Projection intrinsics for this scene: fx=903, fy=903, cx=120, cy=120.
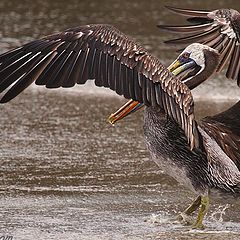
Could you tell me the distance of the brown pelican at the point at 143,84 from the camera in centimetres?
570

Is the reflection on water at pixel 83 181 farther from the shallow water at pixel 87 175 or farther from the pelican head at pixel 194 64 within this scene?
the pelican head at pixel 194 64

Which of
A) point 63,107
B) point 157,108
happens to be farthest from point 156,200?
point 63,107

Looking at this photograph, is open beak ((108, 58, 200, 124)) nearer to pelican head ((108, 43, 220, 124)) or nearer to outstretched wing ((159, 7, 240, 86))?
pelican head ((108, 43, 220, 124))

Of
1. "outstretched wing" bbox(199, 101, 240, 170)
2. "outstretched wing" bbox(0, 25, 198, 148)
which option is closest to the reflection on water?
"outstretched wing" bbox(199, 101, 240, 170)

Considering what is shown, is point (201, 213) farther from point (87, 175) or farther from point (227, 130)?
point (87, 175)

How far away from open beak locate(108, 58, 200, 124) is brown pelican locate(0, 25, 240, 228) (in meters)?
0.21

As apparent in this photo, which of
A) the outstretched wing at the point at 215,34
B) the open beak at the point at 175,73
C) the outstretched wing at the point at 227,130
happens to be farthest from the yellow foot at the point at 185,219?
the outstretched wing at the point at 215,34

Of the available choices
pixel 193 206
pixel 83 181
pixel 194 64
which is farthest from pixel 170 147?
pixel 83 181

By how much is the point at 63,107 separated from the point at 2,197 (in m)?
2.74

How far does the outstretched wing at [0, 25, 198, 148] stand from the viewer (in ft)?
18.6

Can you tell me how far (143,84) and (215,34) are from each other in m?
1.94

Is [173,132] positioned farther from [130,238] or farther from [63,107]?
[63,107]

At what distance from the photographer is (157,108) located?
6141 millimetres

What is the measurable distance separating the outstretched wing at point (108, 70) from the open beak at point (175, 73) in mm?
637
